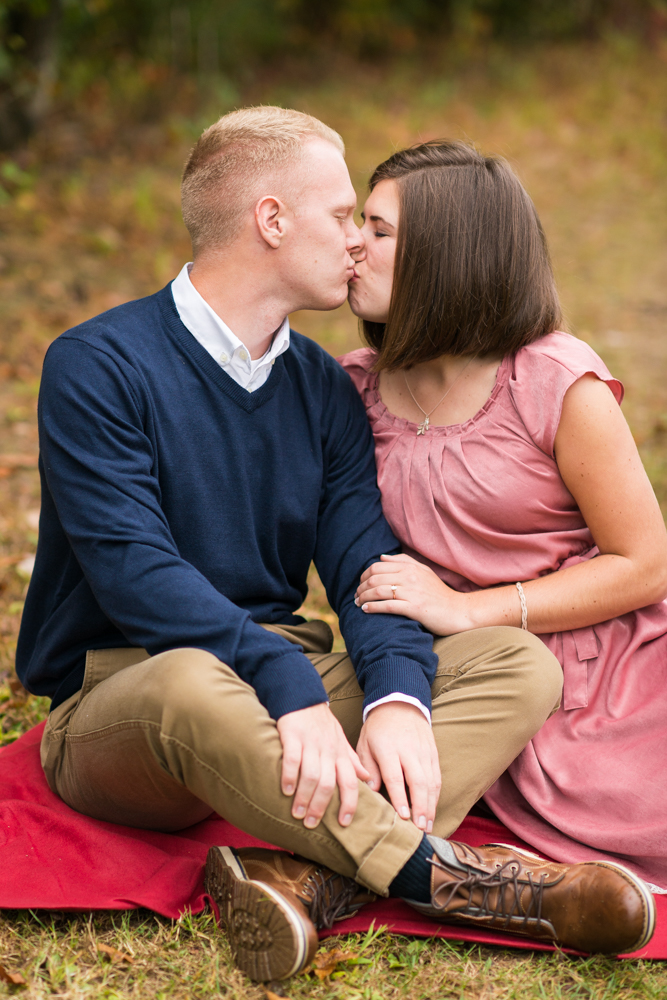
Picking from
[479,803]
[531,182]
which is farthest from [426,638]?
[531,182]

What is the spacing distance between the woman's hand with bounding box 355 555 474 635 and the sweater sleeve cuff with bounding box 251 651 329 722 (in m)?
0.45

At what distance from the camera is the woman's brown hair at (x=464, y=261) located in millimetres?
2545

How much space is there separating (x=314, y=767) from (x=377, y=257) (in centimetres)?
142

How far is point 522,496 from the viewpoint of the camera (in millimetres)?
2529

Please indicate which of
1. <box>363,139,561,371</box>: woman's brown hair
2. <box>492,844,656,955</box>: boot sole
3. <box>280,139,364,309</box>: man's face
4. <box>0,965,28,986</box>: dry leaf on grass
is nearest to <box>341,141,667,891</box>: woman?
<box>363,139,561,371</box>: woman's brown hair

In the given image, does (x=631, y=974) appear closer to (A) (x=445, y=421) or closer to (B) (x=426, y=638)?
(B) (x=426, y=638)

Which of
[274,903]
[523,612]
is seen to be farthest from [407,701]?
[274,903]

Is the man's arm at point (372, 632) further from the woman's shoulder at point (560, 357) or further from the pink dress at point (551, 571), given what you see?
the woman's shoulder at point (560, 357)

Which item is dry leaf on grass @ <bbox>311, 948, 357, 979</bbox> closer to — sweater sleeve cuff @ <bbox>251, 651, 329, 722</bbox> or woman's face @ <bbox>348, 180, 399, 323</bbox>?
sweater sleeve cuff @ <bbox>251, 651, 329, 722</bbox>

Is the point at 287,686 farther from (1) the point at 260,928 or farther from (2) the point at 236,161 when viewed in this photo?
(2) the point at 236,161

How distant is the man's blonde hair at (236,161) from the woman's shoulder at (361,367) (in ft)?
2.09

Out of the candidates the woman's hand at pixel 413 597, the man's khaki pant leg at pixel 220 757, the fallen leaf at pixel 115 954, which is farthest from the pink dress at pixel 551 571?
the fallen leaf at pixel 115 954

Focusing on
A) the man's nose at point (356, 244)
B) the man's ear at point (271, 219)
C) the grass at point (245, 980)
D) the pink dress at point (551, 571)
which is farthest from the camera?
the man's nose at point (356, 244)

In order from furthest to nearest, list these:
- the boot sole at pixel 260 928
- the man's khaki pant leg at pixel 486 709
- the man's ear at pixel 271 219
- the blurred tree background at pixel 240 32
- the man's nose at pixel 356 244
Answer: the blurred tree background at pixel 240 32
the man's nose at pixel 356 244
the man's ear at pixel 271 219
the man's khaki pant leg at pixel 486 709
the boot sole at pixel 260 928
